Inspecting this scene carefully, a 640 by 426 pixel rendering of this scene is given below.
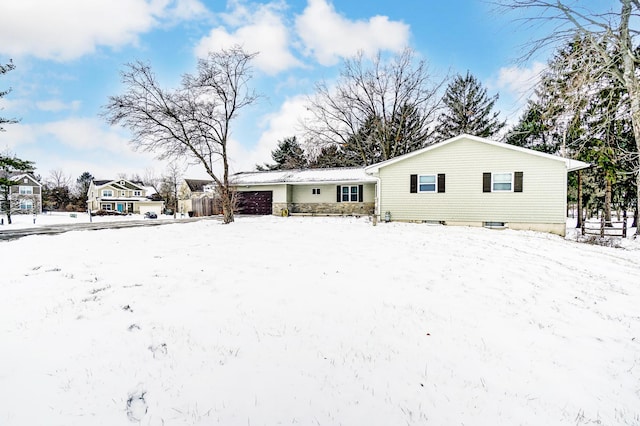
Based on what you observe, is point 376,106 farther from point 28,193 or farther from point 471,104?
point 28,193

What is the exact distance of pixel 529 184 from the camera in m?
14.0

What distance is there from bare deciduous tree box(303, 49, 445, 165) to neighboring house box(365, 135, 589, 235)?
12.9 meters

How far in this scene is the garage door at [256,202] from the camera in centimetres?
2389

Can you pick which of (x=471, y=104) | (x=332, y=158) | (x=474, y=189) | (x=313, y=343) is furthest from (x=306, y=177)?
(x=313, y=343)

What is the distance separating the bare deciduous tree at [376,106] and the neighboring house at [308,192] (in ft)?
24.2

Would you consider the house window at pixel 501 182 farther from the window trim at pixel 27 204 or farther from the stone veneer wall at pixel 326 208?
the window trim at pixel 27 204

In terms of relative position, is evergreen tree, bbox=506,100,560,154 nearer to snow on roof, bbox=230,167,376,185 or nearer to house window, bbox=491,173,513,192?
house window, bbox=491,173,513,192

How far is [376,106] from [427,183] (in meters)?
15.8

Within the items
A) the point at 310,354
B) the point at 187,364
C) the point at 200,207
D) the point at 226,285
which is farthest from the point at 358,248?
the point at 200,207

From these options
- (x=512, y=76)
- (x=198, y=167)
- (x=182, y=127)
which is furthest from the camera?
(x=198, y=167)

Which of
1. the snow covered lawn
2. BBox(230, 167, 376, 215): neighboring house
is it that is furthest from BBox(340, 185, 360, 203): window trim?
the snow covered lawn

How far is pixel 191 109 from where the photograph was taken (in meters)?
15.0

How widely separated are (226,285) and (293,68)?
17.1 metres

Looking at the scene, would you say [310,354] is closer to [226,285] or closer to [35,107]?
[226,285]
